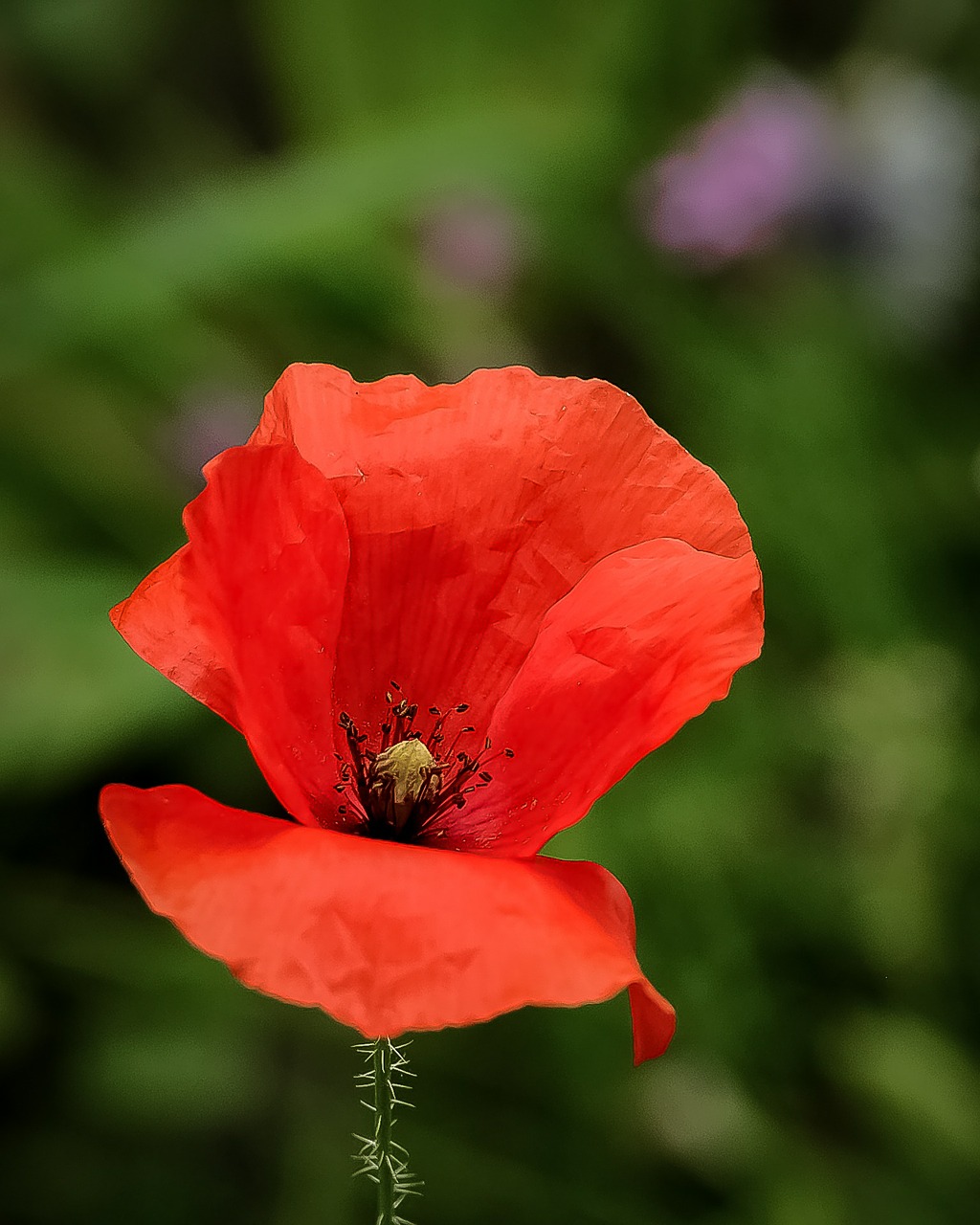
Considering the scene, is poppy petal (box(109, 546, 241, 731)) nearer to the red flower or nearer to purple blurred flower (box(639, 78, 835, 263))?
the red flower

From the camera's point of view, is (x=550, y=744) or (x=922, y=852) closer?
(x=550, y=744)

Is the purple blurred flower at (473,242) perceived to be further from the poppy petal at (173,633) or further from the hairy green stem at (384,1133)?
the hairy green stem at (384,1133)

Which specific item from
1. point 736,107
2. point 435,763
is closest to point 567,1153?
point 435,763

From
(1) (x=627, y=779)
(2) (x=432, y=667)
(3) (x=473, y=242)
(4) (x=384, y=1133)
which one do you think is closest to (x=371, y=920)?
(4) (x=384, y=1133)

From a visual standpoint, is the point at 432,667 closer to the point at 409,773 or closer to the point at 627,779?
the point at 409,773

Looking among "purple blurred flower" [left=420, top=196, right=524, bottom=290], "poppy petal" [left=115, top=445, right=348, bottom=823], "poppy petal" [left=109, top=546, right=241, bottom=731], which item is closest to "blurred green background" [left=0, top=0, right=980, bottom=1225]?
"purple blurred flower" [left=420, top=196, right=524, bottom=290]

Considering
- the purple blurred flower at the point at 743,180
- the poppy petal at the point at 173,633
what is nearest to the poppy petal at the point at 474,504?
the poppy petal at the point at 173,633

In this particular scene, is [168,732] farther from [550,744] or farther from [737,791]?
[550,744]
